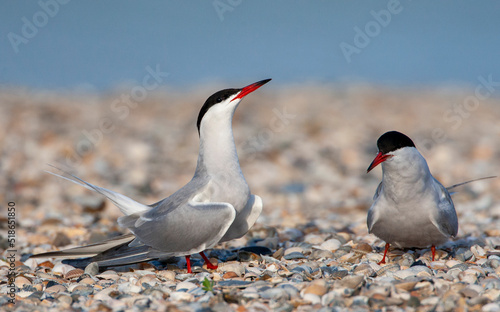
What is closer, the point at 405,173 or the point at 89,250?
the point at 405,173

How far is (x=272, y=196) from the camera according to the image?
7883mm

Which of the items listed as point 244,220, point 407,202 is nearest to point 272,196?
point 244,220

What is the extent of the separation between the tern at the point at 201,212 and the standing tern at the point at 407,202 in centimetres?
92

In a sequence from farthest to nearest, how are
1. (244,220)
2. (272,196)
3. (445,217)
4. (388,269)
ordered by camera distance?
(272,196), (244,220), (445,217), (388,269)

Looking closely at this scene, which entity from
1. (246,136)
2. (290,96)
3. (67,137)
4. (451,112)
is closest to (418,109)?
(451,112)

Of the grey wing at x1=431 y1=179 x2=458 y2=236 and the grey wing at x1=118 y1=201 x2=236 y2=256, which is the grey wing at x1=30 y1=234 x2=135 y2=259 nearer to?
the grey wing at x1=118 y1=201 x2=236 y2=256

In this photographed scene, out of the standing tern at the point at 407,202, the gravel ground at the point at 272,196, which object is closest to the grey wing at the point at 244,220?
the gravel ground at the point at 272,196

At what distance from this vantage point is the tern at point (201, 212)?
3.70 m

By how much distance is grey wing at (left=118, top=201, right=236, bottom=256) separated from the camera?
3662mm

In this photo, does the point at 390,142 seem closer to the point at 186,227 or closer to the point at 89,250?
the point at 186,227

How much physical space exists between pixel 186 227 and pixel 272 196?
4.25 metres

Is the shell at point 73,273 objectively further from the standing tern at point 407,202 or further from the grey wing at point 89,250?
the standing tern at point 407,202

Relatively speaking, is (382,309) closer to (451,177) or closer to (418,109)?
(451,177)

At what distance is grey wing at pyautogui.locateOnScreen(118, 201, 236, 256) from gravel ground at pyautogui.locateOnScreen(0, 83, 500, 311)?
8.2 inches
